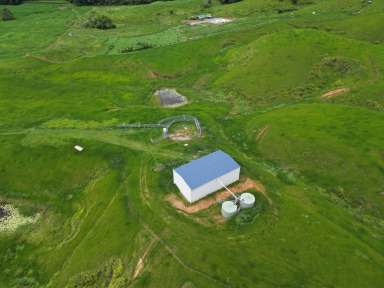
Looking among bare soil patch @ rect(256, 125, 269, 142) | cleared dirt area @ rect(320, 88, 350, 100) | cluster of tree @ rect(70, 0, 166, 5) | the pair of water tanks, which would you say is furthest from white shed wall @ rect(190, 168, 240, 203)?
cluster of tree @ rect(70, 0, 166, 5)

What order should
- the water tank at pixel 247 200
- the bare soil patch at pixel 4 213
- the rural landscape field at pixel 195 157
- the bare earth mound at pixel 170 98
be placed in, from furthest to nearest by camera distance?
the bare earth mound at pixel 170 98, the bare soil patch at pixel 4 213, the water tank at pixel 247 200, the rural landscape field at pixel 195 157

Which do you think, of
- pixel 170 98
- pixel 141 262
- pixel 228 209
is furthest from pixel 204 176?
pixel 170 98

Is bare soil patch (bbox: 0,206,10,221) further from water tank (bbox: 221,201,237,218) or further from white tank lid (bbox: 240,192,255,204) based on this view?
white tank lid (bbox: 240,192,255,204)

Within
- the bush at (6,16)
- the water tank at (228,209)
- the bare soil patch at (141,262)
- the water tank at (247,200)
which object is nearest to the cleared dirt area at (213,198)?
the water tank at (228,209)

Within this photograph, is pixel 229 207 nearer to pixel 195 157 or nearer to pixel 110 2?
pixel 195 157

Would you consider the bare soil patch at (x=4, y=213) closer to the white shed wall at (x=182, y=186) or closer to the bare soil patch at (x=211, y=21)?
the white shed wall at (x=182, y=186)
